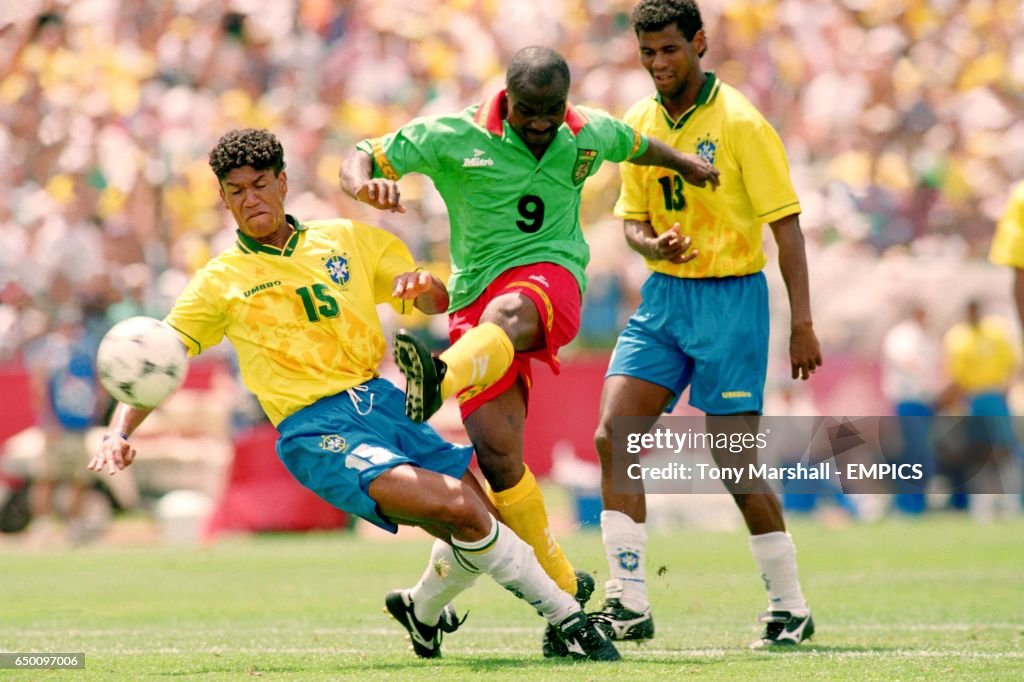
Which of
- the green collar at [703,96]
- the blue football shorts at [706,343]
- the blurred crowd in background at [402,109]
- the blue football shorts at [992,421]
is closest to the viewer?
the blue football shorts at [706,343]

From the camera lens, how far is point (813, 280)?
18.5m

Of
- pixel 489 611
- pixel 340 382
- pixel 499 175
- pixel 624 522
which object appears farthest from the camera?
pixel 489 611

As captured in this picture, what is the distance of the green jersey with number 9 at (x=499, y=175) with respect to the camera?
7203mm

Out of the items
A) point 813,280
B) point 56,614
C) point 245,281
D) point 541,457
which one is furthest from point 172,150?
point 245,281

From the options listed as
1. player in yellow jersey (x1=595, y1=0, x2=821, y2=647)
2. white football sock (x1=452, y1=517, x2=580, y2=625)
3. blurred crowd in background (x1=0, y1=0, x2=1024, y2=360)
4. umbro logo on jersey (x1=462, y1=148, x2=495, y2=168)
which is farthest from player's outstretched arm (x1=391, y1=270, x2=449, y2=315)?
blurred crowd in background (x1=0, y1=0, x2=1024, y2=360)

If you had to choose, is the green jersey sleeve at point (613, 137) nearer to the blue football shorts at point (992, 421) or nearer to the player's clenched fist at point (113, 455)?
the player's clenched fist at point (113, 455)

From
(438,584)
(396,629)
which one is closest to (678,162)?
(438,584)

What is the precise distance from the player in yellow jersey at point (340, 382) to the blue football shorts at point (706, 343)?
1.35 meters

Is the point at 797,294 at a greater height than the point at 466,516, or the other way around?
the point at 797,294

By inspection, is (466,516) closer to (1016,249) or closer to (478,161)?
(478,161)

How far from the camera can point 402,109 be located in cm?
2077

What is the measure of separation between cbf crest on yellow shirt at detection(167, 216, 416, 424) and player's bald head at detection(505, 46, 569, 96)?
1.08 meters

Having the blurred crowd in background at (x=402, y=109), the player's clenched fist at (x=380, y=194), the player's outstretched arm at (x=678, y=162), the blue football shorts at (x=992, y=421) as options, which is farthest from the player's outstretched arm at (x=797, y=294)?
the blue football shorts at (x=992, y=421)

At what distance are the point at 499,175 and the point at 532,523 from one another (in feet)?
5.22
